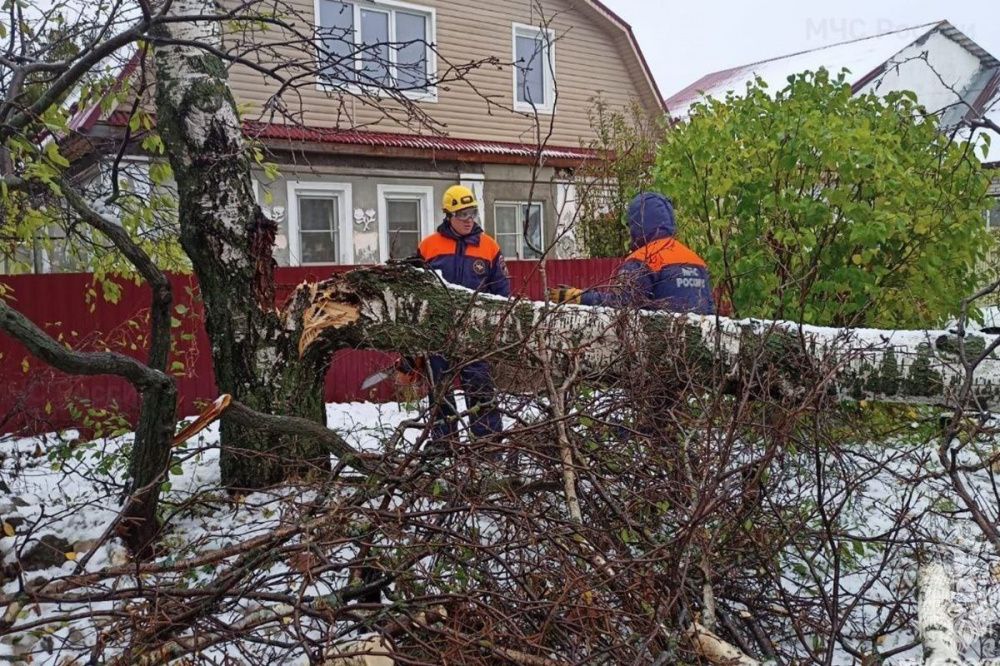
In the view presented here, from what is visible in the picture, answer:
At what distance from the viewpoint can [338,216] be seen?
11.1m

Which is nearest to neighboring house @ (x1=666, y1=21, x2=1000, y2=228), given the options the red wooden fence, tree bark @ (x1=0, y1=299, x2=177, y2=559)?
the red wooden fence

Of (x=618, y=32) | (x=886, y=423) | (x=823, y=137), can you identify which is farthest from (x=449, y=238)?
(x=618, y=32)

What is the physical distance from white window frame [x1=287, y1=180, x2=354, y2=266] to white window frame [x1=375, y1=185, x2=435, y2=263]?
1.61 ft

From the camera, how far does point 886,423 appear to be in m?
5.39

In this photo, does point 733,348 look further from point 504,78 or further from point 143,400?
point 504,78

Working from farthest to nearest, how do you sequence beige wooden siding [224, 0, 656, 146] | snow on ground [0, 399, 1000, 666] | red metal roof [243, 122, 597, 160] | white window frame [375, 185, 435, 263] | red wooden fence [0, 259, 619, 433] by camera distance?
beige wooden siding [224, 0, 656, 146], white window frame [375, 185, 435, 263], red metal roof [243, 122, 597, 160], red wooden fence [0, 259, 619, 433], snow on ground [0, 399, 1000, 666]

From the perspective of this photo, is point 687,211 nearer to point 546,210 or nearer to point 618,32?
point 546,210

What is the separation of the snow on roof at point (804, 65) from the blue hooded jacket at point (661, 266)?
1427cm

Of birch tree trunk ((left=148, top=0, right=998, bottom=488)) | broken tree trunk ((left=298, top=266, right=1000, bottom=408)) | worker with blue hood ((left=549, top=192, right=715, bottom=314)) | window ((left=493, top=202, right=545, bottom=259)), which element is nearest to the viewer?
broken tree trunk ((left=298, top=266, right=1000, bottom=408))

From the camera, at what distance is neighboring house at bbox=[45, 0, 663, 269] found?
1060 cm

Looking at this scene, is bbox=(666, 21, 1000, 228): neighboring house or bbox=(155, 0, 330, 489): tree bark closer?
bbox=(155, 0, 330, 489): tree bark

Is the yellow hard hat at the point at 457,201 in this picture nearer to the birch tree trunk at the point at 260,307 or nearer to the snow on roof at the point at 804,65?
the birch tree trunk at the point at 260,307

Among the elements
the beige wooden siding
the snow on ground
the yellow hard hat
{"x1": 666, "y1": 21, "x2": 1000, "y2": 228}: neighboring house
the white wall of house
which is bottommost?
the snow on ground

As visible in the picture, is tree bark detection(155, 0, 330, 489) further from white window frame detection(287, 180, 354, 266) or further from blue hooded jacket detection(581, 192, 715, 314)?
white window frame detection(287, 180, 354, 266)
